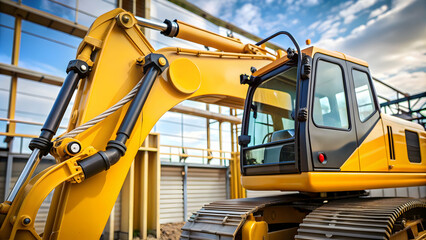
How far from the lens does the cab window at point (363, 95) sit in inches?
146

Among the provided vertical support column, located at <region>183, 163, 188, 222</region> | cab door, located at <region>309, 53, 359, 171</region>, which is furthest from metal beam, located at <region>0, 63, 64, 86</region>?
cab door, located at <region>309, 53, 359, 171</region>

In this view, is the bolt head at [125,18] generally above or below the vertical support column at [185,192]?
above

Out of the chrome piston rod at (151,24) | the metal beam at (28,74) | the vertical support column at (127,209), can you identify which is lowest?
the vertical support column at (127,209)

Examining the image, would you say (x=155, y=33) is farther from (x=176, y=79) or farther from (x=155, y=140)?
(x=176, y=79)

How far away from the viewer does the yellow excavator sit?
2.61m

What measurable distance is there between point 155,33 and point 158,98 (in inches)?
521

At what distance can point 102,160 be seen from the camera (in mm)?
2586

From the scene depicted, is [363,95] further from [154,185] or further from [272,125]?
[154,185]

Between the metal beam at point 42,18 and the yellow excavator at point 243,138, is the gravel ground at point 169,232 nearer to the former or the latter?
the yellow excavator at point 243,138

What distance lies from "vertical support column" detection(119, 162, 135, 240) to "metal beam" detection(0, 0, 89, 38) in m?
6.76

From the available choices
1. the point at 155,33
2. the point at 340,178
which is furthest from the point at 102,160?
the point at 155,33

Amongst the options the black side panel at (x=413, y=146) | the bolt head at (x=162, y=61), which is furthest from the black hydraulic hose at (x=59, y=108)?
the black side panel at (x=413, y=146)

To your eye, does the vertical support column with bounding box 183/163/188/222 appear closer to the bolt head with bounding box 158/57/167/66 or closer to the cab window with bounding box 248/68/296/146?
the cab window with bounding box 248/68/296/146

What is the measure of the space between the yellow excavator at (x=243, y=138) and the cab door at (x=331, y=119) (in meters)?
0.01
